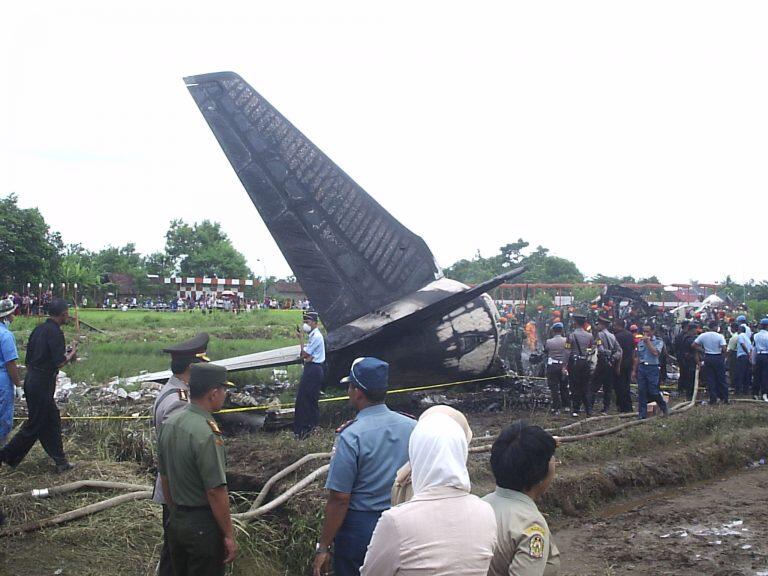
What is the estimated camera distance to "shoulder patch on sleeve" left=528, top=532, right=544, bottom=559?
2533mm

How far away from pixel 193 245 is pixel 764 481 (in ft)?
253

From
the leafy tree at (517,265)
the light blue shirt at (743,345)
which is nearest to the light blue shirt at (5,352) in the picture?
the light blue shirt at (743,345)

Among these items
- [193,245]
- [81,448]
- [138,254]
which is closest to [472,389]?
[81,448]

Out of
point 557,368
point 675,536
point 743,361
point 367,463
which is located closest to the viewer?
point 367,463

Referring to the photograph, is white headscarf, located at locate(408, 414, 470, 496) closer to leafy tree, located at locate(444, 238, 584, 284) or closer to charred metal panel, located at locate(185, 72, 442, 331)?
charred metal panel, located at locate(185, 72, 442, 331)

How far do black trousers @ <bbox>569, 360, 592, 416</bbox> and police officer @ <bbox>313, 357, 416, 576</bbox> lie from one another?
770 cm

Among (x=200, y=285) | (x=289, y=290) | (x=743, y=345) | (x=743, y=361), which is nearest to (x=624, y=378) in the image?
(x=743, y=345)

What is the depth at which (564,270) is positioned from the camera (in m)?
35.8

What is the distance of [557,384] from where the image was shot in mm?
11039

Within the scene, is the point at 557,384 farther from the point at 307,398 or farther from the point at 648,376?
the point at 307,398

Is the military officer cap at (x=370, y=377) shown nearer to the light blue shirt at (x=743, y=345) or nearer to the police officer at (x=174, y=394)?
the police officer at (x=174, y=394)

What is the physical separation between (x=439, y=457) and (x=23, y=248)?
149ft

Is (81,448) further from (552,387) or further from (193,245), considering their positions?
(193,245)

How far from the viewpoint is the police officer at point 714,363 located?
1196 cm
